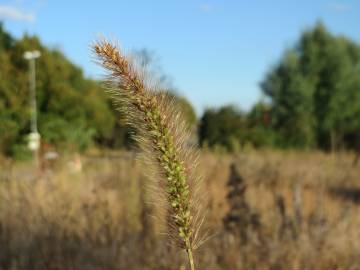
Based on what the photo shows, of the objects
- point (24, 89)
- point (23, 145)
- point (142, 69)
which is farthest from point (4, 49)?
point (142, 69)

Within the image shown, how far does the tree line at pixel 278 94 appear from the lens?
24625 millimetres

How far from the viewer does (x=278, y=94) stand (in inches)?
1167

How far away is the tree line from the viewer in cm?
2462

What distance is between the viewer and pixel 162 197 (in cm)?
112

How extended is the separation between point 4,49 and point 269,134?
1261 centimetres

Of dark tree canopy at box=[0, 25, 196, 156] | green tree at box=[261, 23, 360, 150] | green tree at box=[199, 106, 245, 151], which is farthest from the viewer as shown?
green tree at box=[261, 23, 360, 150]

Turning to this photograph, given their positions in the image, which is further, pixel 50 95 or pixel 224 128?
pixel 50 95

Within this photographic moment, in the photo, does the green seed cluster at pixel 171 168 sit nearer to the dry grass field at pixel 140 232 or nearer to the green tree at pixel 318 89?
the dry grass field at pixel 140 232

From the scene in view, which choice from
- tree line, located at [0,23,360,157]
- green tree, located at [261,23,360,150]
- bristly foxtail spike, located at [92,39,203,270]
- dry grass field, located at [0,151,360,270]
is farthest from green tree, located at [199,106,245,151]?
bristly foxtail spike, located at [92,39,203,270]

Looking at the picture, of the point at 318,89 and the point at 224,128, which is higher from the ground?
the point at 318,89

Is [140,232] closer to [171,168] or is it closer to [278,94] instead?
[171,168]

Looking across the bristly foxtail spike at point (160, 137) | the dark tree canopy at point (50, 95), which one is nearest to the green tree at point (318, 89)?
the dark tree canopy at point (50, 95)

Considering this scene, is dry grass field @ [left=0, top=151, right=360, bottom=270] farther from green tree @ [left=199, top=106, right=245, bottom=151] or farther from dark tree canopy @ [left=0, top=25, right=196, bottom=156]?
dark tree canopy @ [left=0, top=25, right=196, bottom=156]

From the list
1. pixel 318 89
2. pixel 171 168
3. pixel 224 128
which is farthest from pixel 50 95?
pixel 171 168
